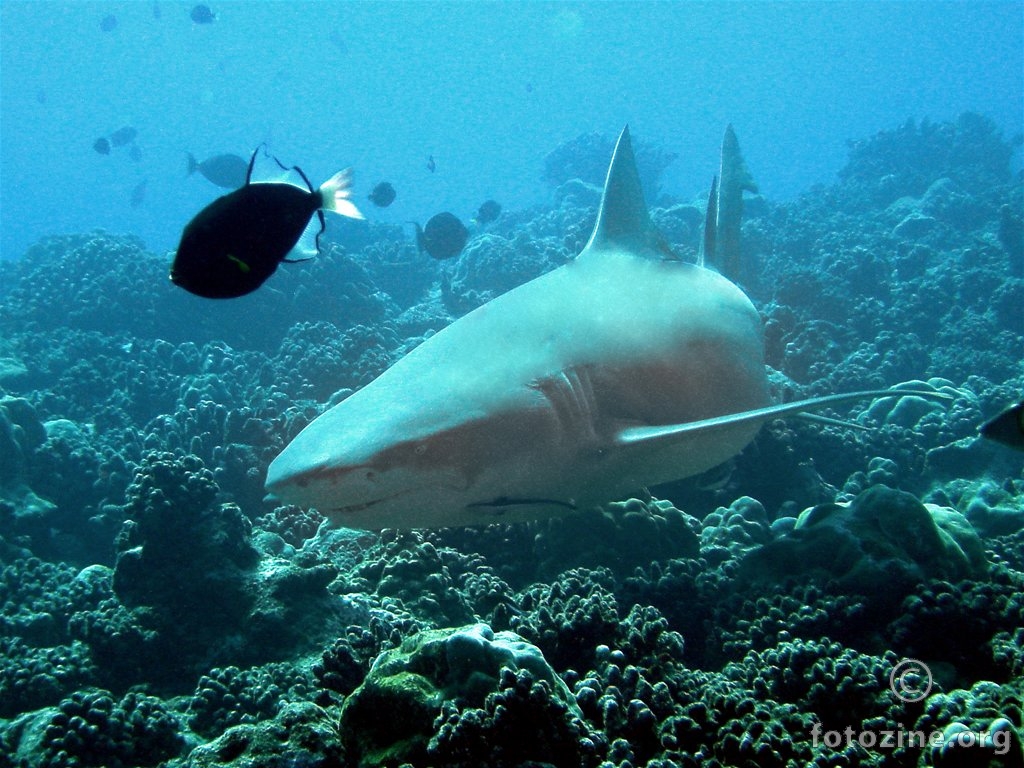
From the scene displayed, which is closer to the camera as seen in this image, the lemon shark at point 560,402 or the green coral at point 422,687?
the green coral at point 422,687

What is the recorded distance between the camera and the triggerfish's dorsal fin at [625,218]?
4398 mm

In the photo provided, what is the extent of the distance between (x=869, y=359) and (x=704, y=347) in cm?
622

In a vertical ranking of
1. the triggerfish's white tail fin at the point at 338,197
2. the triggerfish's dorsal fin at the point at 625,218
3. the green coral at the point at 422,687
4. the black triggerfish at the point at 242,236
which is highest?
the triggerfish's dorsal fin at the point at 625,218

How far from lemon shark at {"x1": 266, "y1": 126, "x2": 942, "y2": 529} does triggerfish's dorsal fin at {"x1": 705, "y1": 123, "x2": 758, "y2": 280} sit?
41.0 inches

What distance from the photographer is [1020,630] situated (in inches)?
108

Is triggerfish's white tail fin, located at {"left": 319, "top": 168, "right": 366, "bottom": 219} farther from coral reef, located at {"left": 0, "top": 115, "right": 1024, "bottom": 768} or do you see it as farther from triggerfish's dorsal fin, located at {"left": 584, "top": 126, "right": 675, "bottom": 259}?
triggerfish's dorsal fin, located at {"left": 584, "top": 126, "right": 675, "bottom": 259}

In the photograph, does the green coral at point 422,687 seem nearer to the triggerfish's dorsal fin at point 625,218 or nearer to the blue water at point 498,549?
the blue water at point 498,549

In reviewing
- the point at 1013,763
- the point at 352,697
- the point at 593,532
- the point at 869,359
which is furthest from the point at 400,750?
the point at 869,359

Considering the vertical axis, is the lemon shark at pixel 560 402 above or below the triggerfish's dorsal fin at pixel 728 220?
below

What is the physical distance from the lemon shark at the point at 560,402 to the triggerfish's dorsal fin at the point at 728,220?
1043 mm
